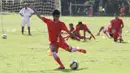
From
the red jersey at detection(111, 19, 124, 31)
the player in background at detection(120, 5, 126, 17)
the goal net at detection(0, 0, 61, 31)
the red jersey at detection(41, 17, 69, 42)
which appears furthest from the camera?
the player in background at detection(120, 5, 126, 17)

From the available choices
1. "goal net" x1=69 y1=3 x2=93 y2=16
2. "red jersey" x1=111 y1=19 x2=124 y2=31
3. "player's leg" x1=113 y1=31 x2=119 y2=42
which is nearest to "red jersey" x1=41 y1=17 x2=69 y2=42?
"player's leg" x1=113 y1=31 x2=119 y2=42

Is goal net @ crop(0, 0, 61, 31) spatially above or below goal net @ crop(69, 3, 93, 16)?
above

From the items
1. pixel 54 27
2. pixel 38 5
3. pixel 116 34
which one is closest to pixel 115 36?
pixel 116 34

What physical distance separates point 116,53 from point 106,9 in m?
60.4

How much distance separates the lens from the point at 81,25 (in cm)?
2558

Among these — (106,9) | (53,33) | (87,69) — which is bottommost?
(106,9)

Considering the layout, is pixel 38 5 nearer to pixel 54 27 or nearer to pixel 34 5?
pixel 34 5

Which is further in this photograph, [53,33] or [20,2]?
[20,2]

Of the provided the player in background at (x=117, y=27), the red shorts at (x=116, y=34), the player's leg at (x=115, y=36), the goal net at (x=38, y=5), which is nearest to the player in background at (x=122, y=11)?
the goal net at (x=38, y=5)

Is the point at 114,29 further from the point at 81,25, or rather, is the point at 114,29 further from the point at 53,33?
the point at 53,33

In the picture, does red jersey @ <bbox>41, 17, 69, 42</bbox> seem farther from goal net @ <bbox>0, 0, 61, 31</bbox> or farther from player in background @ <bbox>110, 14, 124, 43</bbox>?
goal net @ <bbox>0, 0, 61, 31</bbox>

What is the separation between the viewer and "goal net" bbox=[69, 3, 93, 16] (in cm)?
7543

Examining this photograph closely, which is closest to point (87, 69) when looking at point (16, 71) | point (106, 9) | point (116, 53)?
point (16, 71)

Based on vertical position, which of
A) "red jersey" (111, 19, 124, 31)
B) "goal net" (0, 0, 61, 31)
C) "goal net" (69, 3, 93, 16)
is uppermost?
"red jersey" (111, 19, 124, 31)
